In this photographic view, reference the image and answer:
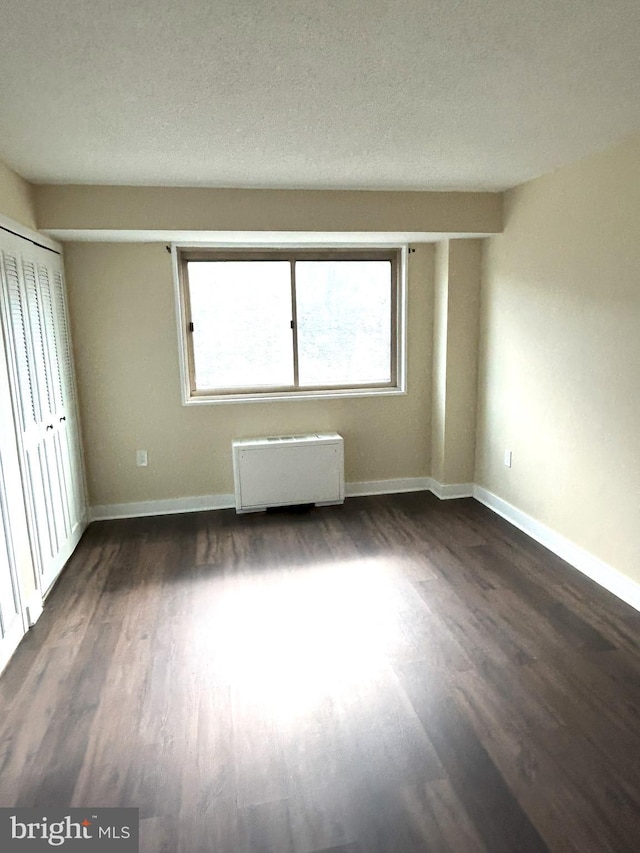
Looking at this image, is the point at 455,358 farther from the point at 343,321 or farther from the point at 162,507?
the point at 162,507

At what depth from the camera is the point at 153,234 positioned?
3.33 metres

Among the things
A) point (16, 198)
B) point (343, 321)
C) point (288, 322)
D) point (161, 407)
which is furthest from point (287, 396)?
point (16, 198)

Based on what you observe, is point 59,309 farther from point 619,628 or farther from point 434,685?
point 619,628

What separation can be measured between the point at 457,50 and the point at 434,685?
2.25m

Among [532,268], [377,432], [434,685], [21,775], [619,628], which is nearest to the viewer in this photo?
[21,775]

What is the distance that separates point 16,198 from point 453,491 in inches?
138

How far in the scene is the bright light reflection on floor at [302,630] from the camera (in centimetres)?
211

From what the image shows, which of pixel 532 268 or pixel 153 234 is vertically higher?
pixel 153 234

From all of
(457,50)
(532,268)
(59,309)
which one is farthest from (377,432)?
(457,50)

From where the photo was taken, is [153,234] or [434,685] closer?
[434,685]

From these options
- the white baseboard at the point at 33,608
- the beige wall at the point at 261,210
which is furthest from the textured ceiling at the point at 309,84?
the white baseboard at the point at 33,608

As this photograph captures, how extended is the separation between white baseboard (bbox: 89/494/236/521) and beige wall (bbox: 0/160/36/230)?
2024mm

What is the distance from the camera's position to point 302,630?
8.13 ft

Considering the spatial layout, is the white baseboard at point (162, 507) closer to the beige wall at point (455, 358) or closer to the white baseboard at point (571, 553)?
the beige wall at point (455, 358)
